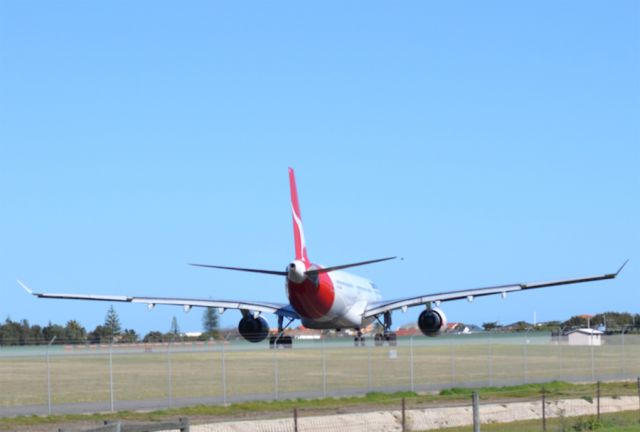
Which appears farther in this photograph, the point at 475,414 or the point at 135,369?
the point at 135,369

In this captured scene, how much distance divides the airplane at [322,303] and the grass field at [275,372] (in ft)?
4.38

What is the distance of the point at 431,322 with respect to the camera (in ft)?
190

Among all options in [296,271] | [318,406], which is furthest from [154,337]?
[318,406]

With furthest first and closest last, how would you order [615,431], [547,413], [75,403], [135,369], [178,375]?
[135,369]
[178,375]
[75,403]
[547,413]
[615,431]

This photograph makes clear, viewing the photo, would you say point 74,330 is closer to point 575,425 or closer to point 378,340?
point 378,340

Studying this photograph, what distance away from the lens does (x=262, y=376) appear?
43438mm

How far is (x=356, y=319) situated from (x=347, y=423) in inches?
1351

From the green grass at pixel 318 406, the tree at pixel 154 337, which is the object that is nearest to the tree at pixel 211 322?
the tree at pixel 154 337

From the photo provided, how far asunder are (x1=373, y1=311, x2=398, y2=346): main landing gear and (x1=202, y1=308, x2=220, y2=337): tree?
10.1m

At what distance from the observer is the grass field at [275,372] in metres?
36.6

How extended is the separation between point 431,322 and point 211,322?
1663cm

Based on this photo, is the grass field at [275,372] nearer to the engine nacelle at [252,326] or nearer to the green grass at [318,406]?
the engine nacelle at [252,326]

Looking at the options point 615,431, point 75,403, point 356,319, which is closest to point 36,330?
point 356,319

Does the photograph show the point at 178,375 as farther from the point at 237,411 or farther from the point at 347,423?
the point at 347,423
